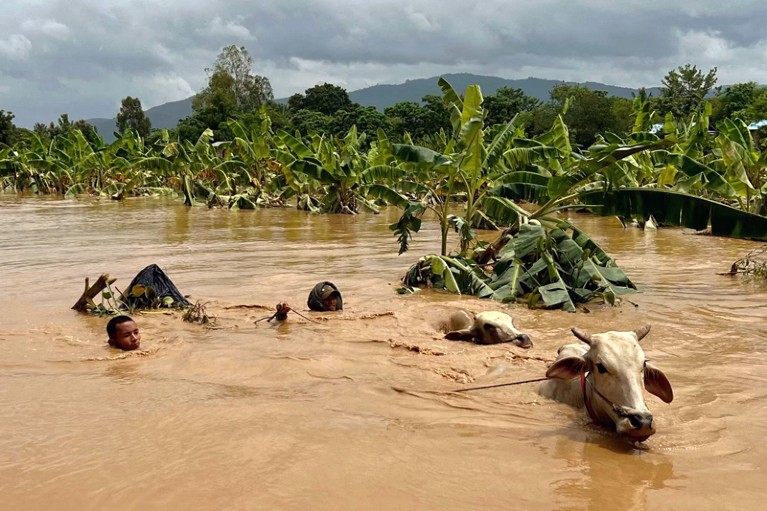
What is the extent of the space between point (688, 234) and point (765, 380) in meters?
12.2

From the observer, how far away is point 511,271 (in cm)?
868

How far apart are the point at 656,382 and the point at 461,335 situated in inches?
109

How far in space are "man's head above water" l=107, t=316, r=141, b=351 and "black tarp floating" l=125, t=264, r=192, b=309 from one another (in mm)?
1680

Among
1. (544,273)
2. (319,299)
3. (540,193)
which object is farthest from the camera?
(540,193)

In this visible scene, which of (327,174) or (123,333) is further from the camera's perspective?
(327,174)

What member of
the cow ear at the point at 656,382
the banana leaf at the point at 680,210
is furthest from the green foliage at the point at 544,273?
the cow ear at the point at 656,382

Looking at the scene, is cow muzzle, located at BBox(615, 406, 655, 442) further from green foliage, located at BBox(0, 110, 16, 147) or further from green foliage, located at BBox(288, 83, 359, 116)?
green foliage, located at BBox(288, 83, 359, 116)

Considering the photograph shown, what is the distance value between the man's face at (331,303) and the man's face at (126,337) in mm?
2272

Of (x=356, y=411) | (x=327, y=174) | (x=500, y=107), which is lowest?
(x=356, y=411)

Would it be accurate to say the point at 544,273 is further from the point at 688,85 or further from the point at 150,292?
the point at 688,85

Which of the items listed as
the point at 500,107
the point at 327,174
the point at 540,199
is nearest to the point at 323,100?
the point at 500,107

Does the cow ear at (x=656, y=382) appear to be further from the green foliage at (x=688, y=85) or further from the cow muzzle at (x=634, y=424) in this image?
the green foliage at (x=688, y=85)

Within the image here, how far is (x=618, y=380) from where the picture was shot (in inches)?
142

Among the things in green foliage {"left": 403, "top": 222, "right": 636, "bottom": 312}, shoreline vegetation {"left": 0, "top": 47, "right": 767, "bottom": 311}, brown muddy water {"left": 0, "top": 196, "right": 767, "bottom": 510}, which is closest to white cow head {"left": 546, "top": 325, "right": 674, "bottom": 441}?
brown muddy water {"left": 0, "top": 196, "right": 767, "bottom": 510}
